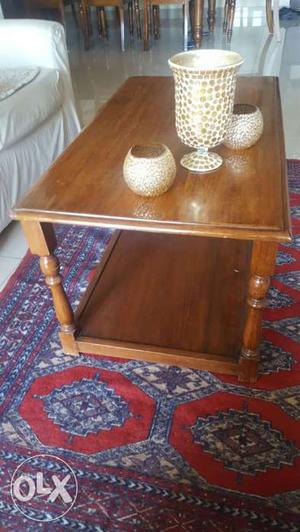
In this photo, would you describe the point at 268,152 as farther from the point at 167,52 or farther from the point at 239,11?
the point at 239,11

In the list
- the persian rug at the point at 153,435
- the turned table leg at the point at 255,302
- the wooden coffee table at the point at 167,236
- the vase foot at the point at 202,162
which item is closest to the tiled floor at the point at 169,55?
the wooden coffee table at the point at 167,236

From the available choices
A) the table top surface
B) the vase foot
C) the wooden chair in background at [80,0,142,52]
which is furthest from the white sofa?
the wooden chair in background at [80,0,142,52]

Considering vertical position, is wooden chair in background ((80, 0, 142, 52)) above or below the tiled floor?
above

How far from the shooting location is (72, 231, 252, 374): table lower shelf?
3.34ft

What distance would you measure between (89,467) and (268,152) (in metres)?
0.79

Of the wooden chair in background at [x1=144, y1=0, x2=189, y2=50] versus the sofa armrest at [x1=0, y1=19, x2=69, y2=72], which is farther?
the wooden chair in background at [x1=144, y1=0, x2=189, y2=50]

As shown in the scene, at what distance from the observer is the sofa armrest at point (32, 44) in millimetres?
1787

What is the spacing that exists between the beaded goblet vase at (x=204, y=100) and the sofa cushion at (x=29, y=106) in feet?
2.70

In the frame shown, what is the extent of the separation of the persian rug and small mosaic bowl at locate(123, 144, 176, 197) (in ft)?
1.56

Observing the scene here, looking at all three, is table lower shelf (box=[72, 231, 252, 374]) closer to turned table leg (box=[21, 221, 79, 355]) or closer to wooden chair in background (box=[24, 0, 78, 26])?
turned table leg (box=[21, 221, 79, 355])

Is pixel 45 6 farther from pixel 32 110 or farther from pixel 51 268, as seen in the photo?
pixel 51 268

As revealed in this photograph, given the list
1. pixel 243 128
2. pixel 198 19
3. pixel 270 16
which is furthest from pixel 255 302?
pixel 270 16

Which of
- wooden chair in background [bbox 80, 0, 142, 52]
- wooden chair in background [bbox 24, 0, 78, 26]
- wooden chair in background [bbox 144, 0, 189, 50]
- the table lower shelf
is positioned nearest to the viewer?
the table lower shelf

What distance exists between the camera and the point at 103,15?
3.97m
